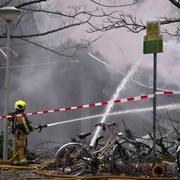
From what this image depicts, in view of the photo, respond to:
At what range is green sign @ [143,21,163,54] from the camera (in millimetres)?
8898

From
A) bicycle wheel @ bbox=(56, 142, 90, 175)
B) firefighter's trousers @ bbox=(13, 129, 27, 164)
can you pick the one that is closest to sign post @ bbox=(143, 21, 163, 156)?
bicycle wheel @ bbox=(56, 142, 90, 175)

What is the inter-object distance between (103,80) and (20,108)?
191 inches

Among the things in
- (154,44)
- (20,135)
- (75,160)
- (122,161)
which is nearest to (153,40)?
(154,44)

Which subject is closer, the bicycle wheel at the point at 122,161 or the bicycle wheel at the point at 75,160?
the bicycle wheel at the point at 75,160

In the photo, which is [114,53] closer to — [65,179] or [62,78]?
[62,78]

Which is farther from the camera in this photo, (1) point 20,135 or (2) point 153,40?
(1) point 20,135

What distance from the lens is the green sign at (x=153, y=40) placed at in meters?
8.90

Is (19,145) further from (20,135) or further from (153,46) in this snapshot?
(153,46)

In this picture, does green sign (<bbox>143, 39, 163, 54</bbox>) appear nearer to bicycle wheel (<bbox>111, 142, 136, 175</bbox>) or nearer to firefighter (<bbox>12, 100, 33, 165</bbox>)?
bicycle wheel (<bbox>111, 142, 136, 175</bbox>)

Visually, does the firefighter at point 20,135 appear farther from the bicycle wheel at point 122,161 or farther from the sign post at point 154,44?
the sign post at point 154,44

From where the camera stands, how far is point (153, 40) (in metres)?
8.98

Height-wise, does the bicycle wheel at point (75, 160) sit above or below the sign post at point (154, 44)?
below

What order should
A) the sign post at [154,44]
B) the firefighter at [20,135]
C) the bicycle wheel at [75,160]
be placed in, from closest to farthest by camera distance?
the sign post at [154,44], the bicycle wheel at [75,160], the firefighter at [20,135]

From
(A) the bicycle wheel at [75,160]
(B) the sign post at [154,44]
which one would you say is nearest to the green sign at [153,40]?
(B) the sign post at [154,44]
